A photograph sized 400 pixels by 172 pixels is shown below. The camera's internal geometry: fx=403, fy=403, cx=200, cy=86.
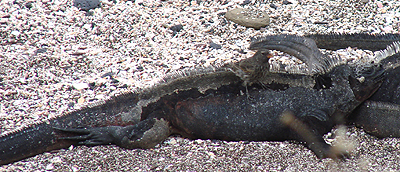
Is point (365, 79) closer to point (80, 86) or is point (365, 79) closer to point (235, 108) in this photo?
point (235, 108)

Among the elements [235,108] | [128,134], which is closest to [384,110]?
[235,108]

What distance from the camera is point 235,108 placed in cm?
316

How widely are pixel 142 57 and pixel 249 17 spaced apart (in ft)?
4.48

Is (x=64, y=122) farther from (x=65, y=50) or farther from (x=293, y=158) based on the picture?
(x=293, y=158)

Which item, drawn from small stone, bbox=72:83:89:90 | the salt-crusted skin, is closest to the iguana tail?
small stone, bbox=72:83:89:90

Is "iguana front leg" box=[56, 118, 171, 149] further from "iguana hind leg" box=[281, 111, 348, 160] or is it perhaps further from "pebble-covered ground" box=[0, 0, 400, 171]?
"iguana hind leg" box=[281, 111, 348, 160]

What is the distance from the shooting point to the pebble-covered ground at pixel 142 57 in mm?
2930

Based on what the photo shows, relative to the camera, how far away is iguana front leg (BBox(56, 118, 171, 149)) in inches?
123

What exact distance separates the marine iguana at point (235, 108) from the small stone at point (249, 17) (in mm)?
1537

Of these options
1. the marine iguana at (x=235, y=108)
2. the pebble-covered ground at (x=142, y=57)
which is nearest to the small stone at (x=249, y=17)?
the pebble-covered ground at (x=142, y=57)

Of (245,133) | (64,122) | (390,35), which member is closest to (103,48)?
(64,122)

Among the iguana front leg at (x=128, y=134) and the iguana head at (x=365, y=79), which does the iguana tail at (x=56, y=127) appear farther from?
the iguana head at (x=365, y=79)

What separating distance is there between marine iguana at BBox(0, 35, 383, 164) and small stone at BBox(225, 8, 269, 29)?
1.54 metres

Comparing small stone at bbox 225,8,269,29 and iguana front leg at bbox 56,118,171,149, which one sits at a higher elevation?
small stone at bbox 225,8,269,29
